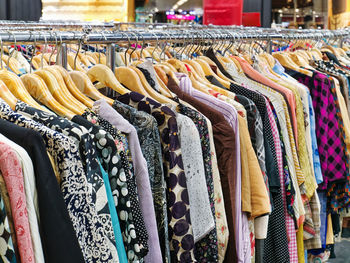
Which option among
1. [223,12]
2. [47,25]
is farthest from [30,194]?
[223,12]

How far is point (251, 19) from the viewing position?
27.5 ft

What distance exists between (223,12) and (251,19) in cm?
181

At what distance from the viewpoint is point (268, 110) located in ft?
6.31

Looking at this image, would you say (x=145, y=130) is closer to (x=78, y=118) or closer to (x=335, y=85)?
(x=78, y=118)

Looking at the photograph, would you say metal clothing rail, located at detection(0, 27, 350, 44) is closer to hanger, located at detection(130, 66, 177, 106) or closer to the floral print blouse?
hanger, located at detection(130, 66, 177, 106)

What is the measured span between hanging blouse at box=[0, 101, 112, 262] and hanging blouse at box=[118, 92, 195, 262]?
1.27 ft

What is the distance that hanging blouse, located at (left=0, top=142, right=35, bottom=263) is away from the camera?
915 millimetres

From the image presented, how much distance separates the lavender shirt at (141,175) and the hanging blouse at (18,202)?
41 cm

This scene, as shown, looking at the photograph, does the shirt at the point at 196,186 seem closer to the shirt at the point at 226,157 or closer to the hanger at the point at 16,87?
the shirt at the point at 226,157

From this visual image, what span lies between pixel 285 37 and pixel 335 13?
36.1 ft

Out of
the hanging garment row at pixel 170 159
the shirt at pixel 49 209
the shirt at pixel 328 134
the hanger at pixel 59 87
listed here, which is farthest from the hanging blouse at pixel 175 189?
the shirt at pixel 328 134

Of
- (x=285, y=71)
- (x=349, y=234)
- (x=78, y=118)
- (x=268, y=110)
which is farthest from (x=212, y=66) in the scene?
(x=349, y=234)

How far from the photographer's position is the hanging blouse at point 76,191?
1024 mm

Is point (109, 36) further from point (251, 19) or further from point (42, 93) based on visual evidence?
point (251, 19)
